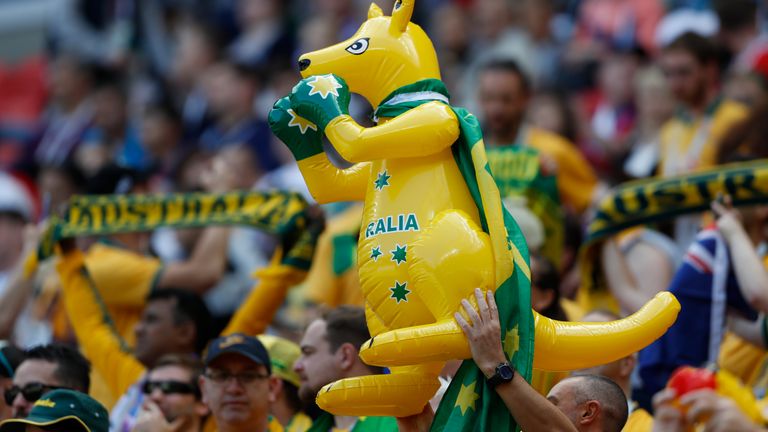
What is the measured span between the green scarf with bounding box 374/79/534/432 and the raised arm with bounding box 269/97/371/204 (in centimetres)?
57

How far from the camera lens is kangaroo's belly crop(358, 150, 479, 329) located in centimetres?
501

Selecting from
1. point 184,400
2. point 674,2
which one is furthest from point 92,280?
point 674,2

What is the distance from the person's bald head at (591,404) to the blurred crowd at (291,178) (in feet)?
0.42

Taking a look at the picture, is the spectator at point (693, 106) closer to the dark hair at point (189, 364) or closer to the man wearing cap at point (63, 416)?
the dark hair at point (189, 364)

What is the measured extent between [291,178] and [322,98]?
5.51 metres

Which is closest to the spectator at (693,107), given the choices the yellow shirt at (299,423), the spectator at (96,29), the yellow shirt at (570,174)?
the yellow shirt at (570,174)

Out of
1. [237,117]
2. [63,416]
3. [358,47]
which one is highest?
[237,117]

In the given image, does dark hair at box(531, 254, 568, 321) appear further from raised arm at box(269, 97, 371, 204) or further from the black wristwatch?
the black wristwatch

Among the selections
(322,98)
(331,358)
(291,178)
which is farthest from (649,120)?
(322,98)

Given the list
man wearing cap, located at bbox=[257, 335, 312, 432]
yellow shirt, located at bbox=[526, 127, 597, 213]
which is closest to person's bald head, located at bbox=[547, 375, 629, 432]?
man wearing cap, located at bbox=[257, 335, 312, 432]

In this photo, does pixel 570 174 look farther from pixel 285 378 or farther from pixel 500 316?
pixel 500 316

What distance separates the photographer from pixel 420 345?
482 cm

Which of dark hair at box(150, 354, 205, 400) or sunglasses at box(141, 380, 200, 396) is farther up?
dark hair at box(150, 354, 205, 400)

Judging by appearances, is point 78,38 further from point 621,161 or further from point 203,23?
point 621,161
